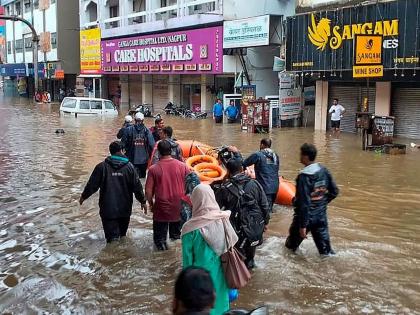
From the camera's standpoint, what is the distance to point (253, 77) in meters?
29.8

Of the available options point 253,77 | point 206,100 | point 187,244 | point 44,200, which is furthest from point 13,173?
point 206,100

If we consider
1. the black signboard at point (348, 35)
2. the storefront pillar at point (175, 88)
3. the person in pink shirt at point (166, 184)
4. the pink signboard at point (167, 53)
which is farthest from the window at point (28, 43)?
the person in pink shirt at point (166, 184)

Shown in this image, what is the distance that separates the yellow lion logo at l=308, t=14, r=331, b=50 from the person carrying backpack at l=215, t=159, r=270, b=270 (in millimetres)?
17322

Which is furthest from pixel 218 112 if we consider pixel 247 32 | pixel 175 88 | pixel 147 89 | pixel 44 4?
pixel 44 4

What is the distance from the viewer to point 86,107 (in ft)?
102

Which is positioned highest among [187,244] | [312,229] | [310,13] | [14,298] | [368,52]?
[310,13]

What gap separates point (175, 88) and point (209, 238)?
111 feet

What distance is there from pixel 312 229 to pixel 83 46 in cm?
4363

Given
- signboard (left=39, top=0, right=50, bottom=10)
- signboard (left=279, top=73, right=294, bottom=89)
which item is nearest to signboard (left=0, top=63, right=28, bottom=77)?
signboard (left=39, top=0, right=50, bottom=10)

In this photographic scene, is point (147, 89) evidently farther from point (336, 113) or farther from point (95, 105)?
point (336, 113)

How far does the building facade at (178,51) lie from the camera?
98.3ft

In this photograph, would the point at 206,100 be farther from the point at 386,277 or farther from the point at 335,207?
the point at 386,277

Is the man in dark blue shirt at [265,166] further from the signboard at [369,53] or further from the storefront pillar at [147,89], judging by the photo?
the storefront pillar at [147,89]

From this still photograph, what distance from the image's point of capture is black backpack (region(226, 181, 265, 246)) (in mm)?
5398
